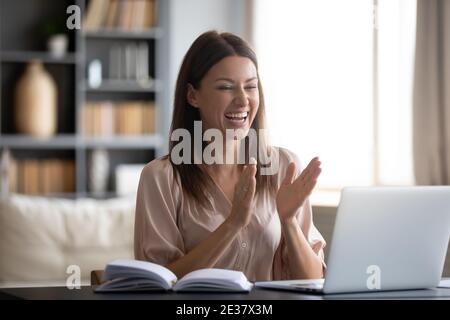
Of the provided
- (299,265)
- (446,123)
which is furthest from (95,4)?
(299,265)

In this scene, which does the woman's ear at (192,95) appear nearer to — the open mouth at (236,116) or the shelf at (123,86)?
the open mouth at (236,116)

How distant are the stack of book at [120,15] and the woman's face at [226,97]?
123 inches

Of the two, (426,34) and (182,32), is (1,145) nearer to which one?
(182,32)

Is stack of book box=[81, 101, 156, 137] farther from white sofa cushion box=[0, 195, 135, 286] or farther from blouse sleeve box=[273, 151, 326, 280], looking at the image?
blouse sleeve box=[273, 151, 326, 280]

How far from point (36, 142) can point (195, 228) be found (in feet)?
10.4

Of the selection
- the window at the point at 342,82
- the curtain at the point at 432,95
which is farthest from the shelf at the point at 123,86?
the curtain at the point at 432,95

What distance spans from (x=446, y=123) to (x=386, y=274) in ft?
6.07

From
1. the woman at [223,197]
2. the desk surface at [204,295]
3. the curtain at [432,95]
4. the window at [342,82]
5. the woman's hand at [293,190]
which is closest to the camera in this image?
the desk surface at [204,295]

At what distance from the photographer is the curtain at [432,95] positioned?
3.43 meters

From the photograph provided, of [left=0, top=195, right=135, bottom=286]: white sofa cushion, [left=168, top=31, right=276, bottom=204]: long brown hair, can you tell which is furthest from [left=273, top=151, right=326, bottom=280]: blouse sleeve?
[left=0, top=195, right=135, bottom=286]: white sofa cushion

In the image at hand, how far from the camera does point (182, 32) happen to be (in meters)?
5.48

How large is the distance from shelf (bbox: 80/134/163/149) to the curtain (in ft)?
7.30

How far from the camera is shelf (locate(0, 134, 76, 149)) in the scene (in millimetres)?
5141
